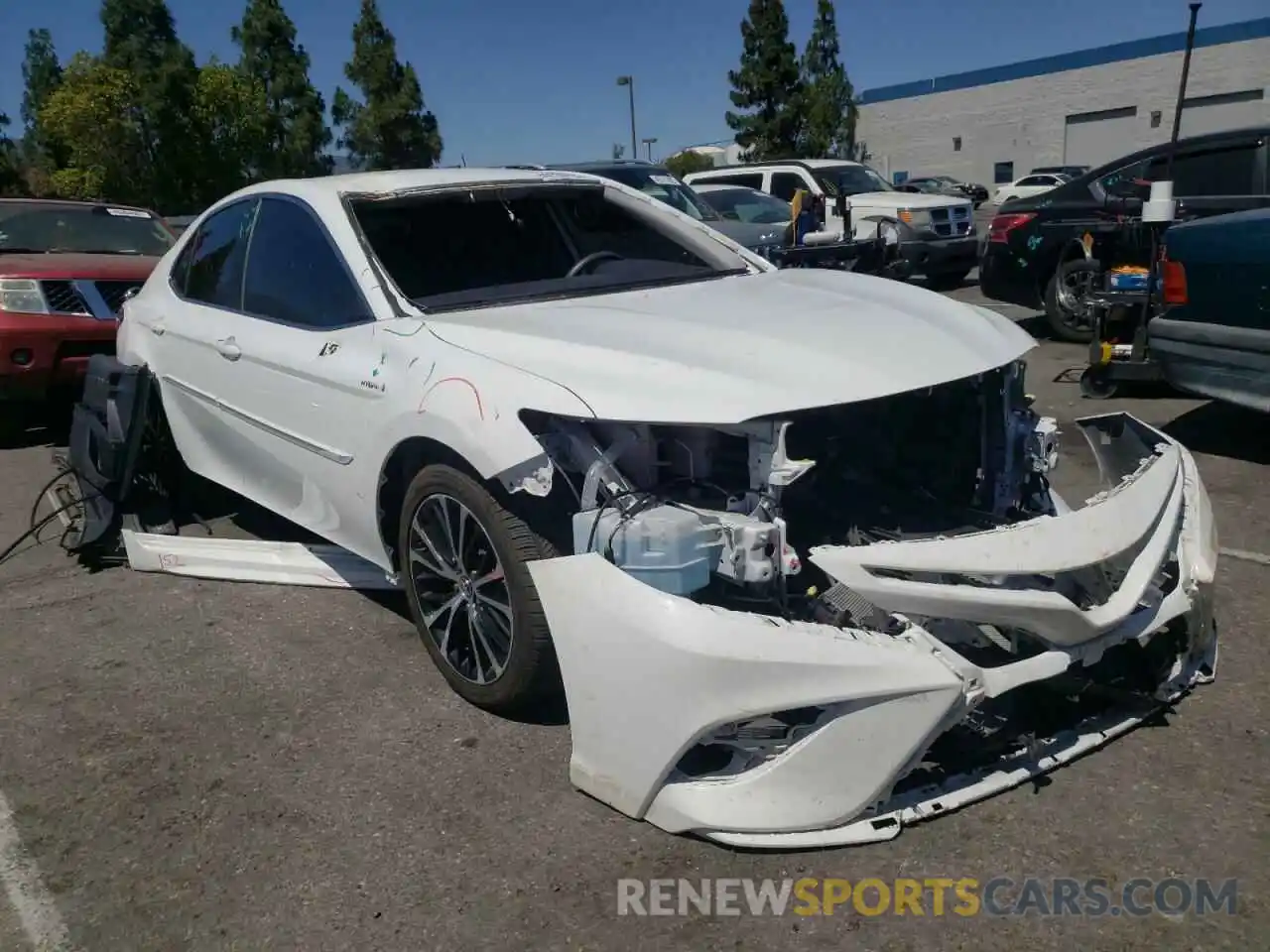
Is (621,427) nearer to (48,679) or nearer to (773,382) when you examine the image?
(773,382)

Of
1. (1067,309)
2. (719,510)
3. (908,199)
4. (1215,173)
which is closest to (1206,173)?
(1215,173)

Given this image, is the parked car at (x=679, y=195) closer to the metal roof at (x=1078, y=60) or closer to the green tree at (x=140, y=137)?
the green tree at (x=140, y=137)

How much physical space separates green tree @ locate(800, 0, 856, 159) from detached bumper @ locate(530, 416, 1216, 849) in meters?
42.1

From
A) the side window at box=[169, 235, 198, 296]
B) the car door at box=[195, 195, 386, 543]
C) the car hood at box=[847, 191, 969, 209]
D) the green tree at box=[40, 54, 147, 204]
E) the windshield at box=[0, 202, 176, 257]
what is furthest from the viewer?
the green tree at box=[40, 54, 147, 204]

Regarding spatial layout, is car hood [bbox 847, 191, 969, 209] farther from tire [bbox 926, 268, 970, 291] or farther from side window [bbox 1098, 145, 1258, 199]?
side window [bbox 1098, 145, 1258, 199]

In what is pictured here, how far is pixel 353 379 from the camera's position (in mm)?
3334

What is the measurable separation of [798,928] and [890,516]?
1.25 metres

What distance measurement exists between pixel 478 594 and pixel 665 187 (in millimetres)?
9214

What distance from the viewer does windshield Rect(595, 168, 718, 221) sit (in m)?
11.4

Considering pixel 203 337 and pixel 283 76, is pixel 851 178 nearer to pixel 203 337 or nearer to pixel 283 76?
pixel 203 337

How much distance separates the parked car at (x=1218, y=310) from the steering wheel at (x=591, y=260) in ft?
10.5

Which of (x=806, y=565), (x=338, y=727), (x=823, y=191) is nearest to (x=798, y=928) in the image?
→ (x=806, y=565)

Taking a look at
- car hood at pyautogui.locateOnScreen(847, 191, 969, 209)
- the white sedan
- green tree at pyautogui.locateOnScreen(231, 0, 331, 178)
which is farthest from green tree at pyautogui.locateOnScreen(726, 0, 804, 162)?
car hood at pyautogui.locateOnScreen(847, 191, 969, 209)

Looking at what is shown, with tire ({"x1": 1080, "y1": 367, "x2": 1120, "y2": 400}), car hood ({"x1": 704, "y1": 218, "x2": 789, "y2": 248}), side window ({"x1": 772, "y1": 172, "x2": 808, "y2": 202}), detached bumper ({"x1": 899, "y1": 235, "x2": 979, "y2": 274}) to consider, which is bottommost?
tire ({"x1": 1080, "y1": 367, "x2": 1120, "y2": 400})
